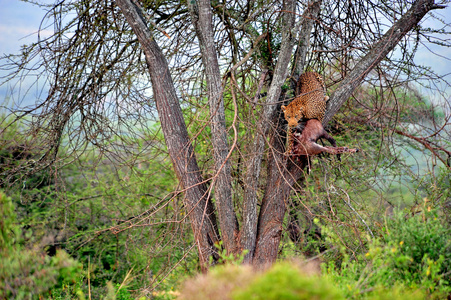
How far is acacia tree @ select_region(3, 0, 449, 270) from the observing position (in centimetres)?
387

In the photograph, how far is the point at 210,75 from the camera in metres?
3.86

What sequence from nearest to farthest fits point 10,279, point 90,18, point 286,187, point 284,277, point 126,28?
point 284,277
point 10,279
point 286,187
point 90,18
point 126,28

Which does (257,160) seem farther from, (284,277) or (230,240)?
(284,277)

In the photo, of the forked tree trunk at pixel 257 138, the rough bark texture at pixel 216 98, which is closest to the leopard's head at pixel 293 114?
the forked tree trunk at pixel 257 138

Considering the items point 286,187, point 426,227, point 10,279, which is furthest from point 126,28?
point 426,227

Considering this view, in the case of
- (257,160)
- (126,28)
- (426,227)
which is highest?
(126,28)

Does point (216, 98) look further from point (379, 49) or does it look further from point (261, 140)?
point (379, 49)

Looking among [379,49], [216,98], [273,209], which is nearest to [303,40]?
[379,49]

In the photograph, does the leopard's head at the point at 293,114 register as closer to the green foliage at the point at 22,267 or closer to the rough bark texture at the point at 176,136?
the rough bark texture at the point at 176,136

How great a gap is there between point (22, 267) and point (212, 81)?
2.47 meters

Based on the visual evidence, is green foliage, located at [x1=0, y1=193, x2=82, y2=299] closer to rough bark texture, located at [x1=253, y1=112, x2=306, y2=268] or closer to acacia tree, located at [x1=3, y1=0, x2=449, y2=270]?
acacia tree, located at [x1=3, y1=0, x2=449, y2=270]

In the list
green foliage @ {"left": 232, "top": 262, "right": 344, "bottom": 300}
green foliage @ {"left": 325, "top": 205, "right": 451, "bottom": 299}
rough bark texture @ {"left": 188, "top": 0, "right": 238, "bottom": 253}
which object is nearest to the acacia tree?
rough bark texture @ {"left": 188, "top": 0, "right": 238, "bottom": 253}

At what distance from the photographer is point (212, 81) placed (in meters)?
3.84

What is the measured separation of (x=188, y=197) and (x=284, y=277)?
2706mm
